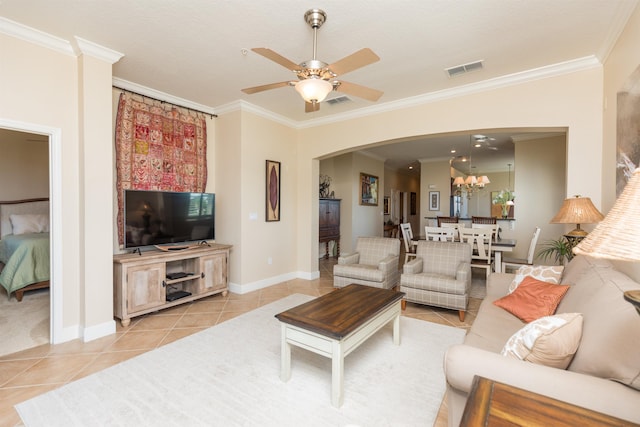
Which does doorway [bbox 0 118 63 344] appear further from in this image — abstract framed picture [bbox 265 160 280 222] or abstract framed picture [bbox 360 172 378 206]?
abstract framed picture [bbox 360 172 378 206]

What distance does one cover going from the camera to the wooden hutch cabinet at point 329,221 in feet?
23.1

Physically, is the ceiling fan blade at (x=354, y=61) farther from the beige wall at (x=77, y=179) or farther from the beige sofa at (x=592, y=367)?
the beige wall at (x=77, y=179)

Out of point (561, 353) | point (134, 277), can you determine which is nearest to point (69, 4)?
point (134, 277)

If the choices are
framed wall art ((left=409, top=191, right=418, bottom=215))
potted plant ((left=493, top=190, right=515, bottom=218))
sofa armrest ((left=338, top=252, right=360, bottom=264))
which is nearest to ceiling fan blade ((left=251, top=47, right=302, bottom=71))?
sofa armrest ((left=338, top=252, right=360, bottom=264))

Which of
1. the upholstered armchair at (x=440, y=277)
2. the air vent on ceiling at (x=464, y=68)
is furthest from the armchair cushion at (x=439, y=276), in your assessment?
the air vent on ceiling at (x=464, y=68)

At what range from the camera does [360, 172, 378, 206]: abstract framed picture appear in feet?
26.5

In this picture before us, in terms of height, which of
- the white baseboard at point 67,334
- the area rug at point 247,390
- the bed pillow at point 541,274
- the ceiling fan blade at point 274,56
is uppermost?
the ceiling fan blade at point 274,56

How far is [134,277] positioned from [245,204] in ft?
5.81

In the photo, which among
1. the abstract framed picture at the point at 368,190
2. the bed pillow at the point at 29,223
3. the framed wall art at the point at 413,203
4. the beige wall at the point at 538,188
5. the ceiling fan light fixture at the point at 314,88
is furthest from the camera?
the framed wall art at the point at 413,203

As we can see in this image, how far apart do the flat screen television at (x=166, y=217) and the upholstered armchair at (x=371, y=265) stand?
207cm

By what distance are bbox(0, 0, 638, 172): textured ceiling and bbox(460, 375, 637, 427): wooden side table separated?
2.56 meters

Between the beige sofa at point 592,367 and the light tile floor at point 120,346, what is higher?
the beige sofa at point 592,367

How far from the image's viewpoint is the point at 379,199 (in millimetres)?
9000

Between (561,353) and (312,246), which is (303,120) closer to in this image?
(312,246)
